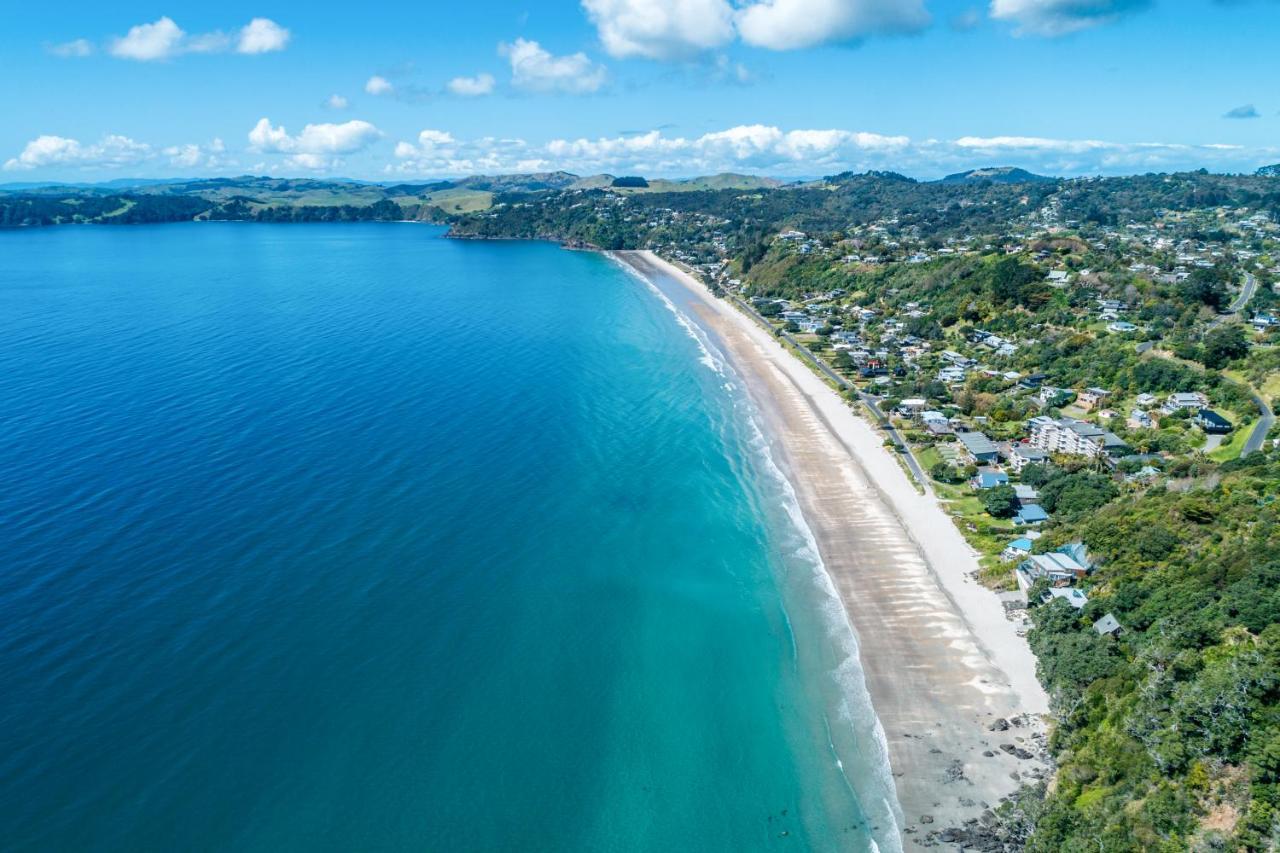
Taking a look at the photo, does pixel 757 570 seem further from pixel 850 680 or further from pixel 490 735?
pixel 490 735

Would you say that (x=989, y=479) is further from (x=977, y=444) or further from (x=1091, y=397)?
(x=1091, y=397)

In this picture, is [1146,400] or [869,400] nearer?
[1146,400]

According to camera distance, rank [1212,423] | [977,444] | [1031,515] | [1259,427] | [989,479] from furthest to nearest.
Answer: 1. [977,444]
2. [1212,423]
3. [1259,427]
4. [989,479]
5. [1031,515]

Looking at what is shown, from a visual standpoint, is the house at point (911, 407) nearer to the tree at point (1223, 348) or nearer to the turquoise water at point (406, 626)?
the turquoise water at point (406, 626)

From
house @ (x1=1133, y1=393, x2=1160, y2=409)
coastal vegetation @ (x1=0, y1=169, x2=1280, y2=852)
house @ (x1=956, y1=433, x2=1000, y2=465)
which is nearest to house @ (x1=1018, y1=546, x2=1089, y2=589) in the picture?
coastal vegetation @ (x1=0, y1=169, x2=1280, y2=852)

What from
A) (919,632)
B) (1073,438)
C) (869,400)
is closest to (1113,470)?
(1073,438)

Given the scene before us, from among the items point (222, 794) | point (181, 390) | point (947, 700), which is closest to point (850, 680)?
point (947, 700)
